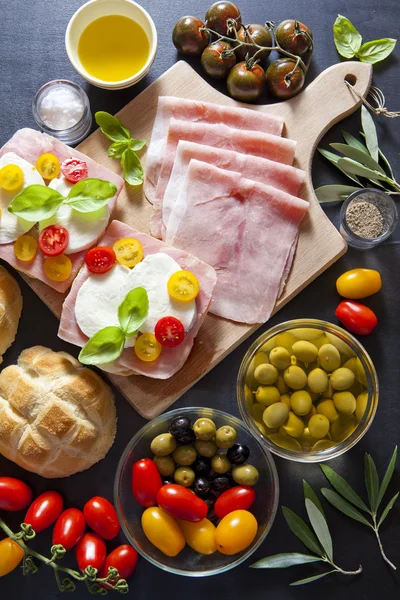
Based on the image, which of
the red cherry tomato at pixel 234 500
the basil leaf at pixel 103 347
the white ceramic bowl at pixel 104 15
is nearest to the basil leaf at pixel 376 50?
the white ceramic bowl at pixel 104 15

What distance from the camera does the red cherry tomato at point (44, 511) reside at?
11.4 feet

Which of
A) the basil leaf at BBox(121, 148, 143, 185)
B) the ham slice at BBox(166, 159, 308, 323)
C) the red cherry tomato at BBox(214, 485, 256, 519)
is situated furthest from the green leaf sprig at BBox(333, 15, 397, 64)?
the red cherry tomato at BBox(214, 485, 256, 519)

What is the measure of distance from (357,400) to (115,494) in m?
1.37

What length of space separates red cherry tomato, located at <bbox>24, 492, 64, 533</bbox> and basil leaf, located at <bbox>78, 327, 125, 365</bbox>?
89cm

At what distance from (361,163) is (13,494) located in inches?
105

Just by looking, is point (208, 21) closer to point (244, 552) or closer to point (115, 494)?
point (115, 494)

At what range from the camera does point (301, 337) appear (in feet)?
11.1

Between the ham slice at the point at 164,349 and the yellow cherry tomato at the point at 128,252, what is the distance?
42 mm

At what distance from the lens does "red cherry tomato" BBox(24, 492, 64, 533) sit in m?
3.49

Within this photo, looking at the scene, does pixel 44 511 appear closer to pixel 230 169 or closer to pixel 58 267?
pixel 58 267

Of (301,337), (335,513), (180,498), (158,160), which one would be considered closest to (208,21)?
(158,160)

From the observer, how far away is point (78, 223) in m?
3.38

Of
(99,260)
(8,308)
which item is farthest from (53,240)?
(8,308)

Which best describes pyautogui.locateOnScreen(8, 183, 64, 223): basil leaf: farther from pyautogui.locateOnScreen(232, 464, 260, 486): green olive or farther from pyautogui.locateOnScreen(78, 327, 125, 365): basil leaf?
pyautogui.locateOnScreen(232, 464, 260, 486): green olive
